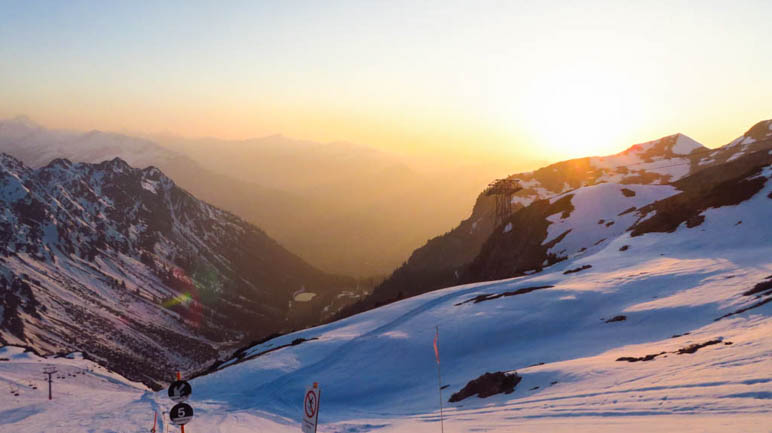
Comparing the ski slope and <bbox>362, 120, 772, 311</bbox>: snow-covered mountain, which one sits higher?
<bbox>362, 120, 772, 311</bbox>: snow-covered mountain

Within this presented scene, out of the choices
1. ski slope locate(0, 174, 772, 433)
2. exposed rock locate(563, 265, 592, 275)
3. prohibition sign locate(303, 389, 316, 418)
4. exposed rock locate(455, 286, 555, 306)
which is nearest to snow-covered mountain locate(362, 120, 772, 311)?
exposed rock locate(563, 265, 592, 275)

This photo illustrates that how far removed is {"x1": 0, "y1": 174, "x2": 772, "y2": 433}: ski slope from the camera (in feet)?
65.9

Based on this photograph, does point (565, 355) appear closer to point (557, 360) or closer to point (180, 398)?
point (557, 360)

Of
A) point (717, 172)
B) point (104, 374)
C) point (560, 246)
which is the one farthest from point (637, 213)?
point (104, 374)

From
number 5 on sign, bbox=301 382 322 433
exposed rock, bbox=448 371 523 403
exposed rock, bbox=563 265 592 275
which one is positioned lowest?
exposed rock, bbox=448 371 523 403

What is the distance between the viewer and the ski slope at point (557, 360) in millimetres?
20078

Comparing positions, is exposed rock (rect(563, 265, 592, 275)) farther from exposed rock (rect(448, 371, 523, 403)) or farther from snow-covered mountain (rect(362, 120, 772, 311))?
exposed rock (rect(448, 371, 523, 403))

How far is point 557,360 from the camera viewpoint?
31625mm

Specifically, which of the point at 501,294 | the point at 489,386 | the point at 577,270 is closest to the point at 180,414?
the point at 489,386

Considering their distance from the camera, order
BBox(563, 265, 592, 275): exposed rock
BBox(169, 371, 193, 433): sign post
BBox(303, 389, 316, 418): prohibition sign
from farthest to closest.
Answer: BBox(563, 265, 592, 275): exposed rock, BBox(169, 371, 193, 433): sign post, BBox(303, 389, 316, 418): prohibition sign

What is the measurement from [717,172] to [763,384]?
290ft

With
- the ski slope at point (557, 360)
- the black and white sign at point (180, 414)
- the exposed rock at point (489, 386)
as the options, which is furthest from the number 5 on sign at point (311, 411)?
the exposed rock at point (489, 386)

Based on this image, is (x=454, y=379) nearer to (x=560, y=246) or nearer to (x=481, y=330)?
(x=481, y=330)

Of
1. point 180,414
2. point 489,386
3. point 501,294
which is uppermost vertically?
point 501,294
